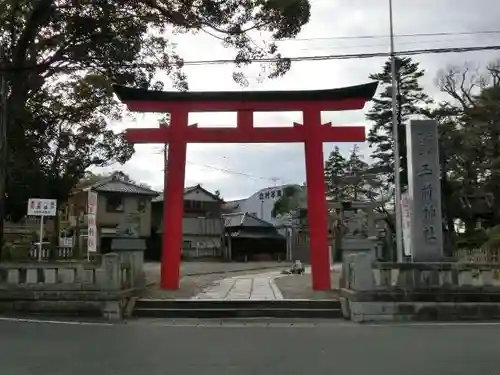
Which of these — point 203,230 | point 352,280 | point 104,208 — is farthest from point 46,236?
point 352,280

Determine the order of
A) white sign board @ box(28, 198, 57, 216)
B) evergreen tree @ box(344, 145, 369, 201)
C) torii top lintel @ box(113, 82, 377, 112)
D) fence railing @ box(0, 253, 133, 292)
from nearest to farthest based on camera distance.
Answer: fence railing @ box(0, 253, 133, 292), torii top lintel @ box(113, 82, 377, 112), white sign board @ box(28, 198, 57, 216), evergreen tree @ box(344, 145, 369, 201)

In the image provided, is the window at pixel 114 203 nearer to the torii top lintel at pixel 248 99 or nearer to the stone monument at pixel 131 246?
the torii top lintel at pixel 248 99

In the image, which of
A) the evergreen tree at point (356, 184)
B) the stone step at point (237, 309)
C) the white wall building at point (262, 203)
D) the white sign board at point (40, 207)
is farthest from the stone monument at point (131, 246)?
the white wall building at point (262, 203)

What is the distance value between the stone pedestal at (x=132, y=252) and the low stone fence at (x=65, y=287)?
103 centimetres

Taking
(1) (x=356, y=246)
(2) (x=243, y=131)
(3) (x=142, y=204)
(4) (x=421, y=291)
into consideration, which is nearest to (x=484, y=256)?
(1) (x=356, y=246)

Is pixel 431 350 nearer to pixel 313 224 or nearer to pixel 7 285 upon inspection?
pixel 313 224

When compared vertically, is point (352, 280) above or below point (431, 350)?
above

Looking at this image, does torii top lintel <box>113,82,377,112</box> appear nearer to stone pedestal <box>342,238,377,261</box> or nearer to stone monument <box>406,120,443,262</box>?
stone monument <box>406,120,443,262</box>

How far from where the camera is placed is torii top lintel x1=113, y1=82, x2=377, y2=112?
16.2 metres

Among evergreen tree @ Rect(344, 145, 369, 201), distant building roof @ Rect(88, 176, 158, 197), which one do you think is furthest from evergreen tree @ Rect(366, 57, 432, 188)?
distant building roof @ Rect(88, 176, 158, 197)

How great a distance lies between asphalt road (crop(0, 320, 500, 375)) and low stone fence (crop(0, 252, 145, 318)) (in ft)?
4.02

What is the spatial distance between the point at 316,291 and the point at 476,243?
66.1 ft

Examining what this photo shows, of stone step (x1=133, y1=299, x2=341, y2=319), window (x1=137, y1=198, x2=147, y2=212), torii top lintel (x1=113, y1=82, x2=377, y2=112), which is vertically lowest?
stone step (x1=133, y1=299, x2=341, y2=319)

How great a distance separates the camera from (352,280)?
1278cm
